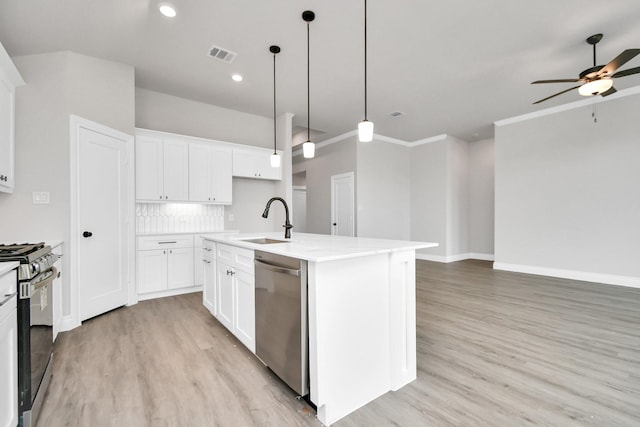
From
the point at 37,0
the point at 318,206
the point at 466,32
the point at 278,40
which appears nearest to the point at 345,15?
the point at 278,40

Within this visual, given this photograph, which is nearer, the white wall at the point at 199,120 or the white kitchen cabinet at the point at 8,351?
the white kitchen cabinet at the point at 8,351

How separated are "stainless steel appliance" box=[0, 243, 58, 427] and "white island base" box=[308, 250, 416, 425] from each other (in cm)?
143

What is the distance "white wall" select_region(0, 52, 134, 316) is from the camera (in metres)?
2.83

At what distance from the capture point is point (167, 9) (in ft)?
8.45

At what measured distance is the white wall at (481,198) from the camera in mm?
6996

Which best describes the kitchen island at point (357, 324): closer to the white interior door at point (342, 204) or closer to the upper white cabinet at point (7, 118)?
the upper white cabinet at point (7, 118)

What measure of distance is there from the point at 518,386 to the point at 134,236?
4.19 metres

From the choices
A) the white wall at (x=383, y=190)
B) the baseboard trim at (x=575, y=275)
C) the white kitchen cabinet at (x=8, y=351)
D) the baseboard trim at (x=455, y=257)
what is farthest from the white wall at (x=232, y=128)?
the baseboard trim at (x=575, y=275)

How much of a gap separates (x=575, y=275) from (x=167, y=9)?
6.86 m

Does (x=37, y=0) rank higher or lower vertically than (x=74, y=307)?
higher

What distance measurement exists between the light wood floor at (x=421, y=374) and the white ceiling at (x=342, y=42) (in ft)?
9.93

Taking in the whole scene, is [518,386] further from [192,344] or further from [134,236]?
[134,236]

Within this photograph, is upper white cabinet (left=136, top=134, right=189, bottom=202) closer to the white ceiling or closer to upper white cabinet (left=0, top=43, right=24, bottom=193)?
the white ceiling

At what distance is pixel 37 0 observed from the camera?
7.86 feet
